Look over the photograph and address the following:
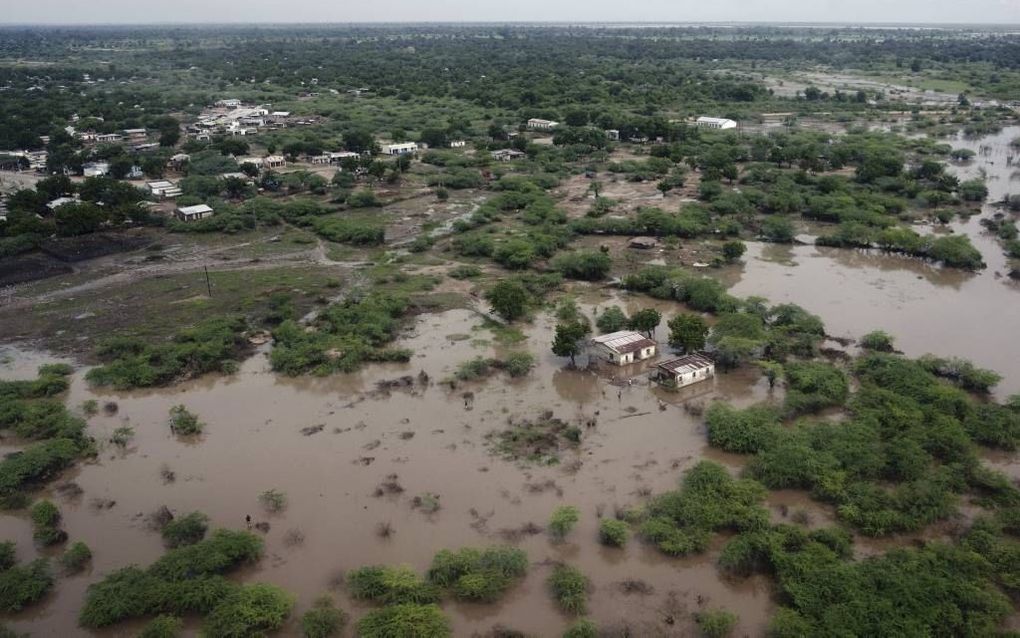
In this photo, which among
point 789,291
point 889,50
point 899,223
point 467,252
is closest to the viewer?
point 789,291

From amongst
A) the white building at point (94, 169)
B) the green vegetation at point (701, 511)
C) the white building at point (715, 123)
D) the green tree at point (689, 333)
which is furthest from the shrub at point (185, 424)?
the white building at point (715, 123)

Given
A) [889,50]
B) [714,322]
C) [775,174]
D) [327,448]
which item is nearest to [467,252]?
[714,322]

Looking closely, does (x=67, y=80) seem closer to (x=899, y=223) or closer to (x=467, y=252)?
(x=467, y=252)

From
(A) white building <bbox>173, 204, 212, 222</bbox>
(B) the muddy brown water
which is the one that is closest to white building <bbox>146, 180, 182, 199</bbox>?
(A) white building <bbox>173, 204, 212, 222</bbox>

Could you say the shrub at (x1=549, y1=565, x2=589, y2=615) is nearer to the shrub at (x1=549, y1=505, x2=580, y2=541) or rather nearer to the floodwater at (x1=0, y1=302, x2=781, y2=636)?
the floodwater at (x1=0, y1=302, x2=781, y2=636)

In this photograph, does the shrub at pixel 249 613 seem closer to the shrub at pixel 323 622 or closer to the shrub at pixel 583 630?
the shrub at pixel 323 622
